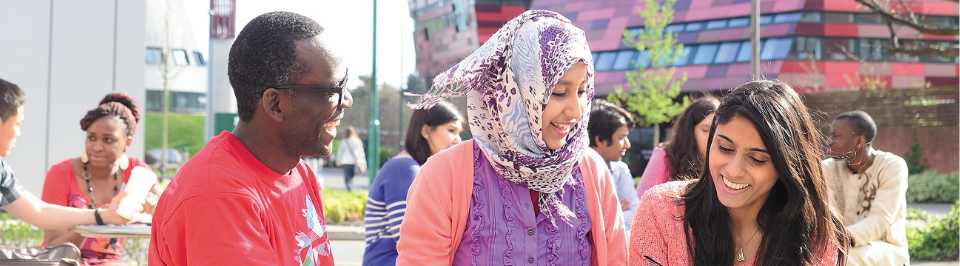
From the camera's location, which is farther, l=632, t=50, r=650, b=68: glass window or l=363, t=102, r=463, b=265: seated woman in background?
l=632, t=50, r=650, b=68: glass window

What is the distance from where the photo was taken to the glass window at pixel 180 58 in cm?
1654

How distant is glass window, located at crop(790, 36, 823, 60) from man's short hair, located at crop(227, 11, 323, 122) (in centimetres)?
2518

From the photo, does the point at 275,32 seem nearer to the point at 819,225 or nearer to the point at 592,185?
the point at 592,185

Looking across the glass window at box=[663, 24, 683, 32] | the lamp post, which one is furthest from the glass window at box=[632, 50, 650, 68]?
the lamp post

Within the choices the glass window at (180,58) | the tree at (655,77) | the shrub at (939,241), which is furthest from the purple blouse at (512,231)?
the tree at (655,77)

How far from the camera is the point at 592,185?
2486mm

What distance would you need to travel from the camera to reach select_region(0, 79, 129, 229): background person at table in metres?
3.65

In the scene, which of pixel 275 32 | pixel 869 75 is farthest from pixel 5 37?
pixel 869 75

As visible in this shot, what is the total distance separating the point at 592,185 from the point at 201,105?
87.2ft

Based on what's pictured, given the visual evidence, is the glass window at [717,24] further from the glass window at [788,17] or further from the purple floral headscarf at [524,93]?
the purple floral headscarf at [524,93]

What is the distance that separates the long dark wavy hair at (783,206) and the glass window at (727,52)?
77.6ft

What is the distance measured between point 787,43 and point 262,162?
996 inches

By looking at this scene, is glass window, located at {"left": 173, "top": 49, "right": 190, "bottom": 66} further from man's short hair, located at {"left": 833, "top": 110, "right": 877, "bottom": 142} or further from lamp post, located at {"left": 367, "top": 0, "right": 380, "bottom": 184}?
man's short hair, located at {"left": 833, "top": 110, "right": 877, "bottom": 142}

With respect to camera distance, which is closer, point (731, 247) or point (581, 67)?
point (581, 67)
